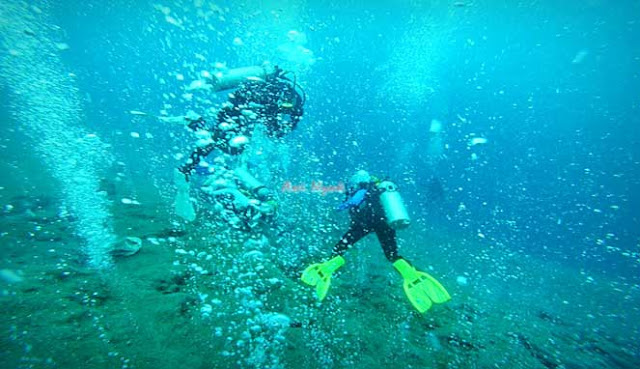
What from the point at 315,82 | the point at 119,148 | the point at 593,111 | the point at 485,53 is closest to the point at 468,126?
the point at 593,111

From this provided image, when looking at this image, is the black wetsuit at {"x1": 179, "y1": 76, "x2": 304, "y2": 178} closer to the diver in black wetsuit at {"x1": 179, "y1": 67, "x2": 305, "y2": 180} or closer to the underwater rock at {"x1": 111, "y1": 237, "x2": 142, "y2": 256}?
the diver in black wetsuit at {"x1": 179, "y1": 67, "x2": 305, "y2": 180}

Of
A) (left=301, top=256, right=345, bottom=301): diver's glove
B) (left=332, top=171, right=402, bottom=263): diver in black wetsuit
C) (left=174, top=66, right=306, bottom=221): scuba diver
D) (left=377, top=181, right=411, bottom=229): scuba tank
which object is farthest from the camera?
(left=174, top=66, right=306, bottom=221): scuba diver

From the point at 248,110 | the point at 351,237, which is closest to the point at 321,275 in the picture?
the point at 351,237

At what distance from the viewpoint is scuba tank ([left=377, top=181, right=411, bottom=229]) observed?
4129 millimetres

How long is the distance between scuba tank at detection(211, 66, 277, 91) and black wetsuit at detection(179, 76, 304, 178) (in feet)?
0.41

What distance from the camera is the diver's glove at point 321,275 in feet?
13.2

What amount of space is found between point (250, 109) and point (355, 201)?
2.84 meters

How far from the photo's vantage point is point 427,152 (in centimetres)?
5838

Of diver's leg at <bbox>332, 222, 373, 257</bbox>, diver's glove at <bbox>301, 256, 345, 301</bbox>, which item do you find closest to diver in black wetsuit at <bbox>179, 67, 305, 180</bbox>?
diver's leg at <bbox>332, 222, 373, 257</bbox>

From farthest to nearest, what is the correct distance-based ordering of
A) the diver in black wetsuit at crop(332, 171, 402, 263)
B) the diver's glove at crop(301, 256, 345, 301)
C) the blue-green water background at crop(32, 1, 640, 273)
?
the blue-green water background at crop(32, 1, 640, 273), the diver in black wetsuit at crop(332, 171, 402, 263), the diver's glove at crop(301, 256, 345, 301)

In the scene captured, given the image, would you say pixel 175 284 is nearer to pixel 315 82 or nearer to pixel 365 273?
pixel 365 273

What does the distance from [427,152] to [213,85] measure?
58.1 m

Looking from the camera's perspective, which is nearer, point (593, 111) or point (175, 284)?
point (175, 284)

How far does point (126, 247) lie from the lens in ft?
13.5
